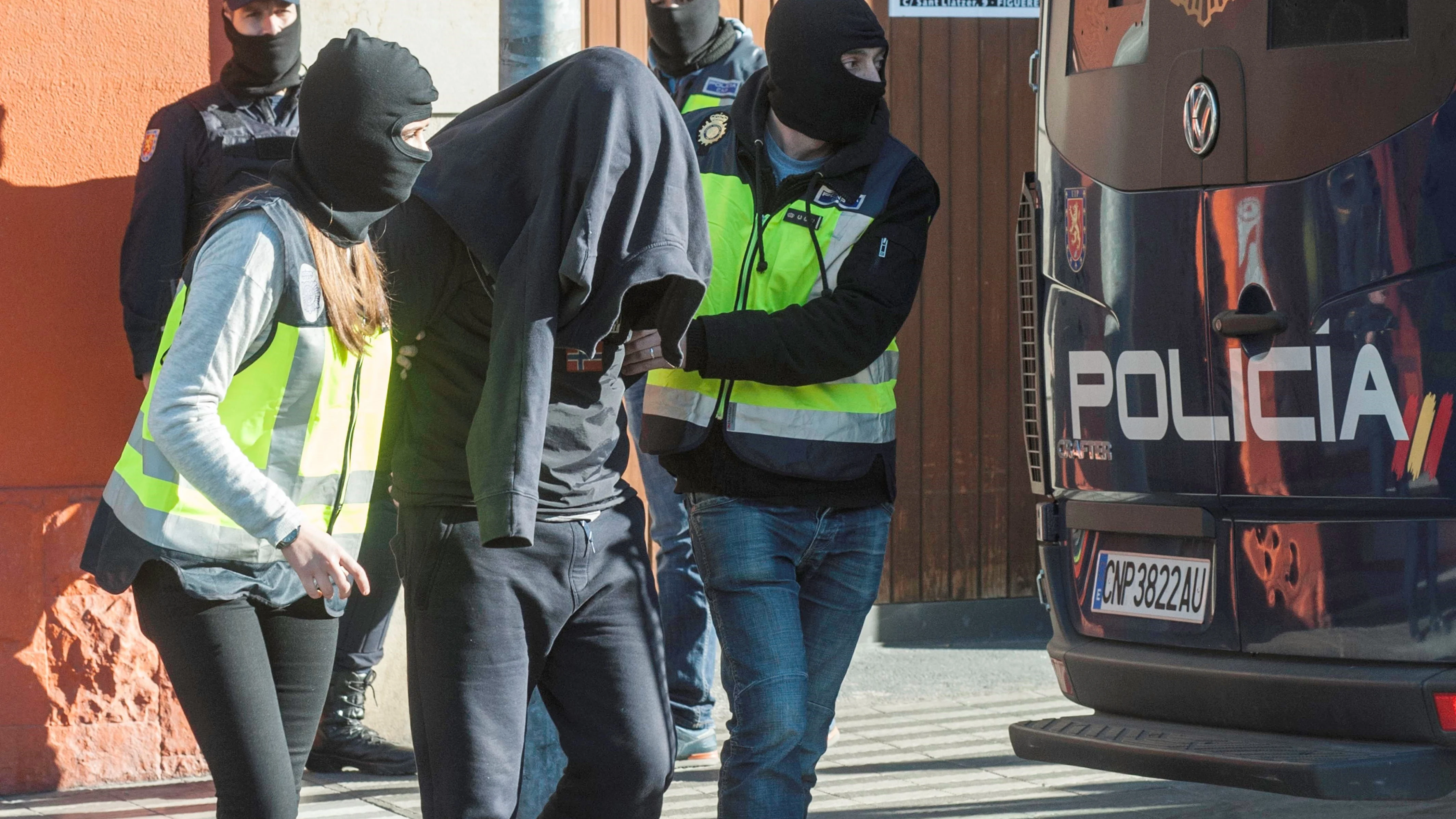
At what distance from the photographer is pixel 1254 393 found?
4.05 meters

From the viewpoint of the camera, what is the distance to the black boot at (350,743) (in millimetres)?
5430

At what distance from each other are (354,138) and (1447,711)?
2.43 meters

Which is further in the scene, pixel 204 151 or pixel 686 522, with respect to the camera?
pixel 686 522

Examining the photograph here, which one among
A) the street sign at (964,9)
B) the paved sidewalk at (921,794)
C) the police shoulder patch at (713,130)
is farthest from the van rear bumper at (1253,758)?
the street sign at (964,9)

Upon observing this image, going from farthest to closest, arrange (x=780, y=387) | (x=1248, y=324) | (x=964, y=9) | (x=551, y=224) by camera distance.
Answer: (x=964, y=9) → (x=1248, y=324) → (x=780, y=387) → (x=551, y=224)

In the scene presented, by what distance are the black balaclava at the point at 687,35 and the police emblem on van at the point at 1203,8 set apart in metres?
1.74

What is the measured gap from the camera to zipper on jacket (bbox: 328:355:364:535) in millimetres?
3178

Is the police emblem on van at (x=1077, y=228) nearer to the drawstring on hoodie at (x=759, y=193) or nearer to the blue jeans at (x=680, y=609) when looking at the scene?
the drawstring on hoodie at (x=759, y=193)

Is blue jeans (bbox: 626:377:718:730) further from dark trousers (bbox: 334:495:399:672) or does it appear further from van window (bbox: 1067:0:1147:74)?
van window (bbox: 1067:0:1147:74)

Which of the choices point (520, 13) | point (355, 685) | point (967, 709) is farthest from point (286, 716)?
point (967, 709)

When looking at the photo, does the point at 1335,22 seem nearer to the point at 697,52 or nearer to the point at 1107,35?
the point at 1107,35

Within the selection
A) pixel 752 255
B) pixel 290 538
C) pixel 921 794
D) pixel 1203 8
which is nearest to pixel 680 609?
pixel 921 794

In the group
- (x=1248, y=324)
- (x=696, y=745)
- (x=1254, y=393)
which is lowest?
(x=696, y=745)

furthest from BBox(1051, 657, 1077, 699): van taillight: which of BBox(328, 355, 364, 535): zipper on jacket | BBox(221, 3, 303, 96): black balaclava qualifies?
BBox(221, 3, 303, 96): black balaclava
